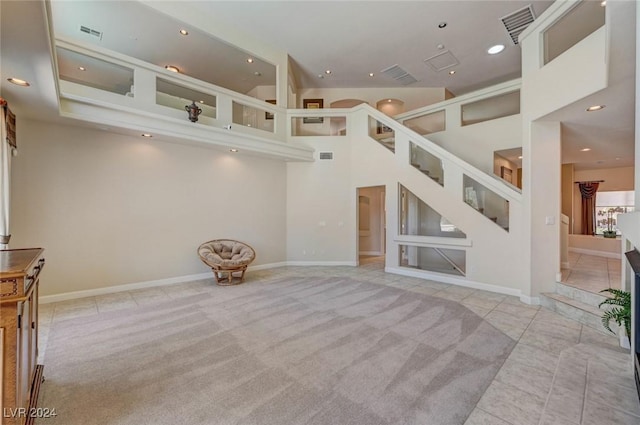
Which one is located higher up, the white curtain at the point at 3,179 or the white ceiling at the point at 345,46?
the white ceiling at the point at 345,46

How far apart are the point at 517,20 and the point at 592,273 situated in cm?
549

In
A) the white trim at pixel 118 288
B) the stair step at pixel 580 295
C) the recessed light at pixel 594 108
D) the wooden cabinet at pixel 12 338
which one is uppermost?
the recessed light at pixel 594 108

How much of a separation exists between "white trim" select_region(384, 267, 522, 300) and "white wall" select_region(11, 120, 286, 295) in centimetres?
373

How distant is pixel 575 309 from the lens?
3750mm

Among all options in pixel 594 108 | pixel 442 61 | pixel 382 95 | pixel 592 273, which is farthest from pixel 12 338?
pixel 382 95

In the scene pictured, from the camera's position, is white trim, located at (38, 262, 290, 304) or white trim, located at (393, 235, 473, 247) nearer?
white trim, located at (38, 262, 290, 304)

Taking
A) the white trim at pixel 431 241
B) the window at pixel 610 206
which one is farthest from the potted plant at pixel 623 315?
the window at pixel 610 206

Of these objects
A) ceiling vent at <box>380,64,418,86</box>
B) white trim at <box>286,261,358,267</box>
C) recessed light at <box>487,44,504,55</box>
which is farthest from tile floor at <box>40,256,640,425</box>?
ceiling vent at <box>380,64,418,86</box>

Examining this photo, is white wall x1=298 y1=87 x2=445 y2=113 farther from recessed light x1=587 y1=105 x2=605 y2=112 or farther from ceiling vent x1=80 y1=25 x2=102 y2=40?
recessed light x1=587 y1=105 x2=605 y2=112

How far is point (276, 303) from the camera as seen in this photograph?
14.4 ft

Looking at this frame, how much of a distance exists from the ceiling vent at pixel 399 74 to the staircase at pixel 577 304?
22.3ft

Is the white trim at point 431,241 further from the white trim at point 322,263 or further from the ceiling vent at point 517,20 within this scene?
the ceiling vent at point 517,20

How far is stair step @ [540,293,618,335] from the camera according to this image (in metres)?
3.44

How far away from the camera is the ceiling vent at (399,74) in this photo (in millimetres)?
7977
